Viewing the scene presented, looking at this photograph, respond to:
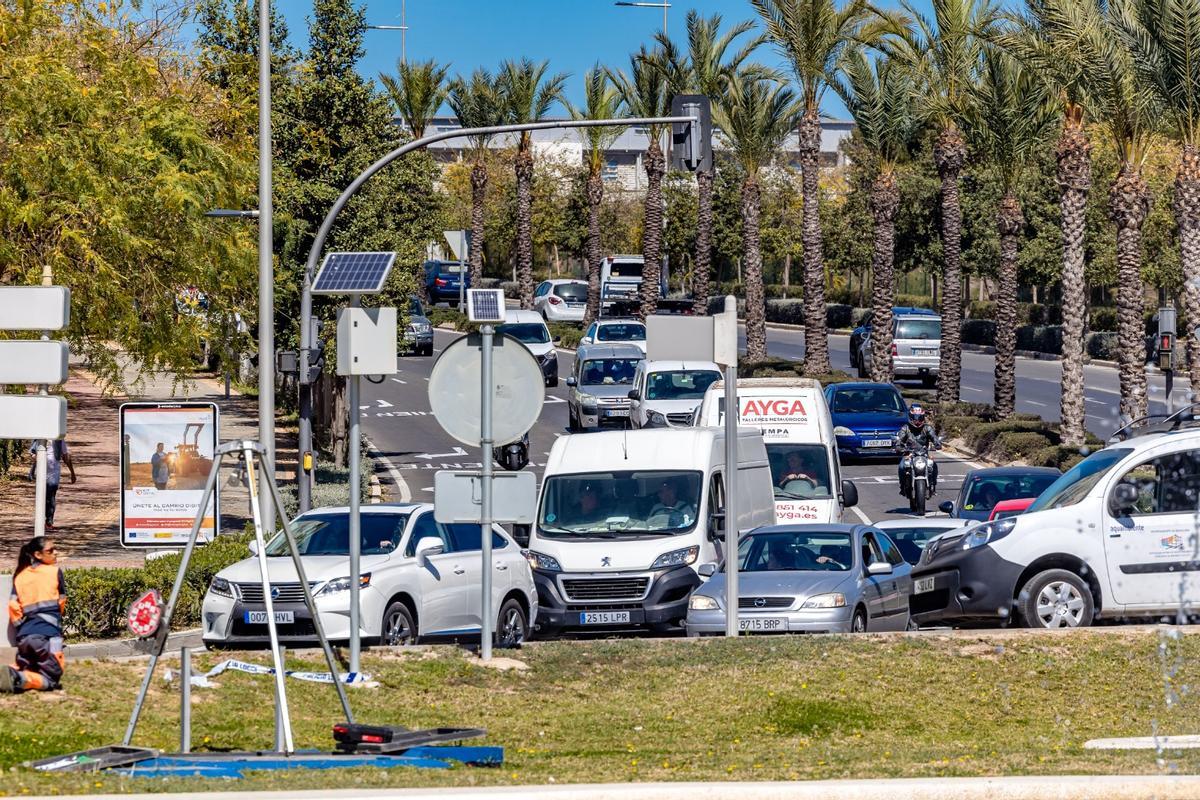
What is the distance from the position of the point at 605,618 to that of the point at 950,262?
94.2 feet

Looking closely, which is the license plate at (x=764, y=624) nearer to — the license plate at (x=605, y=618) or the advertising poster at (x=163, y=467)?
the license plate at (x=605, y=618)

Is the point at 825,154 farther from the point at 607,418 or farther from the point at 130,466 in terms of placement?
the point at 130,466

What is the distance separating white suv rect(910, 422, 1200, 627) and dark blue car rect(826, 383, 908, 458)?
20101mm

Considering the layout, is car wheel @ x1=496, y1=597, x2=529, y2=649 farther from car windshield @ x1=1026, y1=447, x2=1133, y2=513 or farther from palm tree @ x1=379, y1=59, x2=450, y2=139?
palm tree @ x1=379, y1=59, x2=450, y2=139

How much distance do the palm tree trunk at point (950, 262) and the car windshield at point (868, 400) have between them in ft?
20.6

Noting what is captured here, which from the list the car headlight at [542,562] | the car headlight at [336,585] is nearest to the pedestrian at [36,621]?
the car headlight at [336,585]

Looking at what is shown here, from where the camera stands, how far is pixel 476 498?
48.0 ft

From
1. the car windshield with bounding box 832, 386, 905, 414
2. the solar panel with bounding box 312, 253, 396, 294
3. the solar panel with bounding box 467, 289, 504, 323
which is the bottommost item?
the car windshield with bounding box 832, 386, 905, 414

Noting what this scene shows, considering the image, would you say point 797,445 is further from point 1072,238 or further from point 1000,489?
point 1072,238

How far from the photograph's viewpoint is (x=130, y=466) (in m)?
21.3

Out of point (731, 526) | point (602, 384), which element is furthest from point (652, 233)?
point (731, 526)

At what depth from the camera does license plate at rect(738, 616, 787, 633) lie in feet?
53.1

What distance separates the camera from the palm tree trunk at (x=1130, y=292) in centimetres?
3344

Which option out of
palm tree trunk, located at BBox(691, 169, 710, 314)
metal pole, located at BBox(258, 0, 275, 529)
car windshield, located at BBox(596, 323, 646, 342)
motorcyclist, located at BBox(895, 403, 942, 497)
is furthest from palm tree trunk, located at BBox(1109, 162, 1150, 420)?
palm tree trunk, located at BBox(691, 169, 710, 314)
